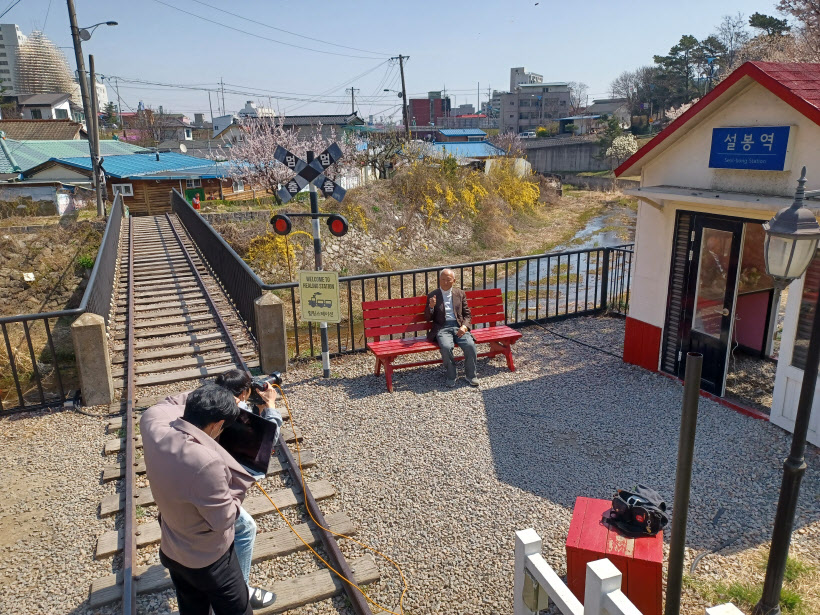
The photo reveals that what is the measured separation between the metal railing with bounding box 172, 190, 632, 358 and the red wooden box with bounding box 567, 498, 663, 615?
4.40m

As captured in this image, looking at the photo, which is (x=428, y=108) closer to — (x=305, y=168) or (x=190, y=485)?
(x=305, y=168)

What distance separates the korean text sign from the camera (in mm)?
6918

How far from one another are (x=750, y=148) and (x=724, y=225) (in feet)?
2.93

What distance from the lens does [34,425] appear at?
6207mm

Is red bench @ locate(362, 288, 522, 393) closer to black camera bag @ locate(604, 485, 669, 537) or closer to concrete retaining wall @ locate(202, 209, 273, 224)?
black camera bag @ locate(604, 485, 669, 537)

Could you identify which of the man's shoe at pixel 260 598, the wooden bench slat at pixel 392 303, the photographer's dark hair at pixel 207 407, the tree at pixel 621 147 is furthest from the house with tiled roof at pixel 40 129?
the photographer's dark hair at pixel 207 407

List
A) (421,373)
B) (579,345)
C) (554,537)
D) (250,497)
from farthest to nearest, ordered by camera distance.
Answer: (579,345)
(421,373)
(250,497)
(554,537)

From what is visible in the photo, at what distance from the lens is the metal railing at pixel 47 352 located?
656cm

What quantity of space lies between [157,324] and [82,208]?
2523 cm

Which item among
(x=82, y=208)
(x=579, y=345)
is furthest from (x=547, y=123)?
(x=579, y=345)

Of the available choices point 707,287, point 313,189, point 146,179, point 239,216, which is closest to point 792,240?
point 707,287

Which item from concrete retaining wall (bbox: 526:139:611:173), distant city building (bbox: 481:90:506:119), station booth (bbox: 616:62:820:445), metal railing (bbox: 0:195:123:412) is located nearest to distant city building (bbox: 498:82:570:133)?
distant city building (bbox: 481:90:506:119)

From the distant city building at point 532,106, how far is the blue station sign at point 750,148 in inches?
3731

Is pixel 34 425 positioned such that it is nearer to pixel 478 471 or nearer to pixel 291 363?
pixel 291 363
